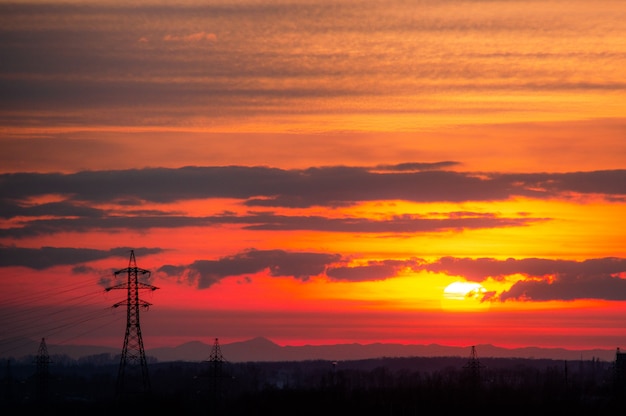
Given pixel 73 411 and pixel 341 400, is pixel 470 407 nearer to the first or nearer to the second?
pixel 341 400

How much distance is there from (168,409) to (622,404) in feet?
199

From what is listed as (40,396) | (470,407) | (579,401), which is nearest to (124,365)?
(40,396)

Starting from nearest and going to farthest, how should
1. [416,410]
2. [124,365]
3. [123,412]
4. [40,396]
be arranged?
[124,365] → [123,412] → [40,396] → [416,410]

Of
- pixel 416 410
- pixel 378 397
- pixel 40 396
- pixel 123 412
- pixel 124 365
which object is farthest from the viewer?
pixel 378 397

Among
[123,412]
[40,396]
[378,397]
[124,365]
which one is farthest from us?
[378,397]

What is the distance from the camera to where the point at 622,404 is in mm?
162375

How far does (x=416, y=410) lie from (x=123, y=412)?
148ft

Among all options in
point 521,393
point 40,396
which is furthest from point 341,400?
point 40,396

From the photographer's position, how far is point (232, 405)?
17862 centimetres

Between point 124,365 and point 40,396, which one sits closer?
point 124,365

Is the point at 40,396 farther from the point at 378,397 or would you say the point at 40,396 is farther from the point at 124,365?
the point at 378,397

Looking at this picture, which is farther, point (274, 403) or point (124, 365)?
point (274, 403)

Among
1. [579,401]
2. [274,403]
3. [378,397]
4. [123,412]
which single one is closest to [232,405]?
[274,403]

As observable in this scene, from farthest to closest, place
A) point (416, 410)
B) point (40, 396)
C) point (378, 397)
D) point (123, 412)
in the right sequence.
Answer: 1. point (378, 397)
2. point (416, 410)
3. point (40, 396)
4. point (123, 412)
